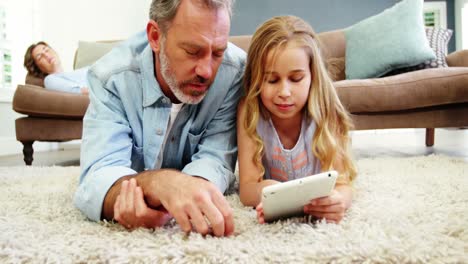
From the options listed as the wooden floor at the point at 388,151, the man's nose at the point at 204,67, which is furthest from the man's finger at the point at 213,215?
the wooden floor at the point at 388,151

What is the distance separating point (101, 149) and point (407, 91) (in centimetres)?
148

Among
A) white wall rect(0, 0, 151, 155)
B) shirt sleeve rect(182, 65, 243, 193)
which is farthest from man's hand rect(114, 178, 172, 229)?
white wall rect(0, 0, 151, 155)

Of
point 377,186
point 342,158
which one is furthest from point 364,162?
point 342,158

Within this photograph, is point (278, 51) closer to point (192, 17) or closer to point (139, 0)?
point (192, 17)

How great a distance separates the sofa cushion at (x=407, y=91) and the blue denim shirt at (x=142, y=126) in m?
0.88

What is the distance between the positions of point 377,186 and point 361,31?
1.45 metres

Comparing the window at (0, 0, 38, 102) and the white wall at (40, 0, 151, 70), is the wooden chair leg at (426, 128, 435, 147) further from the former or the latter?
the window at (0, 0, 38, 102)

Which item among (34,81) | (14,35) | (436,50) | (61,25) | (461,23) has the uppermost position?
(461,23)

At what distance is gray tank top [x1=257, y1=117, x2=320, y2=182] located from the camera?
3.25 feet

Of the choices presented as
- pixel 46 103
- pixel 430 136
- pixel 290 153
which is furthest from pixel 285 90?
pixel 430 136

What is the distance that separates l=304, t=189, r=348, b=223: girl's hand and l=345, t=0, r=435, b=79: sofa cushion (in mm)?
1566

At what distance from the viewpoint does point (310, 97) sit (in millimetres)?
975

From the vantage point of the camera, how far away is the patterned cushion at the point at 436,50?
6.54 feet

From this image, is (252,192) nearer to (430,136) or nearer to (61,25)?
(430,136)
